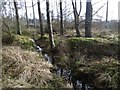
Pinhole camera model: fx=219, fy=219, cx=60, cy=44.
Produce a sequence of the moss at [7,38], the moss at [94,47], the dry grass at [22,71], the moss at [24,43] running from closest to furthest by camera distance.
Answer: the dry grass at [22,71] < the moss at [94,47] < the moss at [24,43] < the moss at [7,38]

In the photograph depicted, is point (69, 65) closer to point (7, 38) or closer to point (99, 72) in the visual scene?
point (99, 72)

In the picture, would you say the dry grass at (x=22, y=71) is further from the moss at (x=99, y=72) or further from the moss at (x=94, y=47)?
the moss at (x=94, y=47)

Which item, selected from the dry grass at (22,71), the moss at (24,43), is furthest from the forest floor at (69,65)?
the moss at (24,43)

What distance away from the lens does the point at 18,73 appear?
7332 millimetres

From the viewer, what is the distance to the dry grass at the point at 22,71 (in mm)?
6660

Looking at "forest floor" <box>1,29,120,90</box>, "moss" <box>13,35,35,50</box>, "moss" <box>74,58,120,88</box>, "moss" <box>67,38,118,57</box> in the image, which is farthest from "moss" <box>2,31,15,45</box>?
"moss" <box>74,58,120,88</box>

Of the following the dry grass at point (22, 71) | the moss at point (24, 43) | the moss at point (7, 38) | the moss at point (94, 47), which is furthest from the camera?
the moss at point (7, 38)

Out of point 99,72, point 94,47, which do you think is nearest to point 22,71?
point 99,72

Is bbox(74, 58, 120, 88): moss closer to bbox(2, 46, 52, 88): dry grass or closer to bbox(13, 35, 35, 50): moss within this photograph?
bbox(2, 46, 52, 88): dry grass

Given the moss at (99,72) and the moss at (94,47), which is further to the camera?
the moss at (94,47)

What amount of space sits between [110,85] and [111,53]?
9.89 feet

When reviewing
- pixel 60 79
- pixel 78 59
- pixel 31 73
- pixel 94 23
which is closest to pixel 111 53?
pixel 78 59

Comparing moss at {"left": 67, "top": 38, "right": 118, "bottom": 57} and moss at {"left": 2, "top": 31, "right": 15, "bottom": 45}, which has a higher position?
moss at {"left": 2, "top": 31, "right": 15, "bottom": 45}

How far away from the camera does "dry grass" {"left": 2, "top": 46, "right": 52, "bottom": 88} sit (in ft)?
21.9
